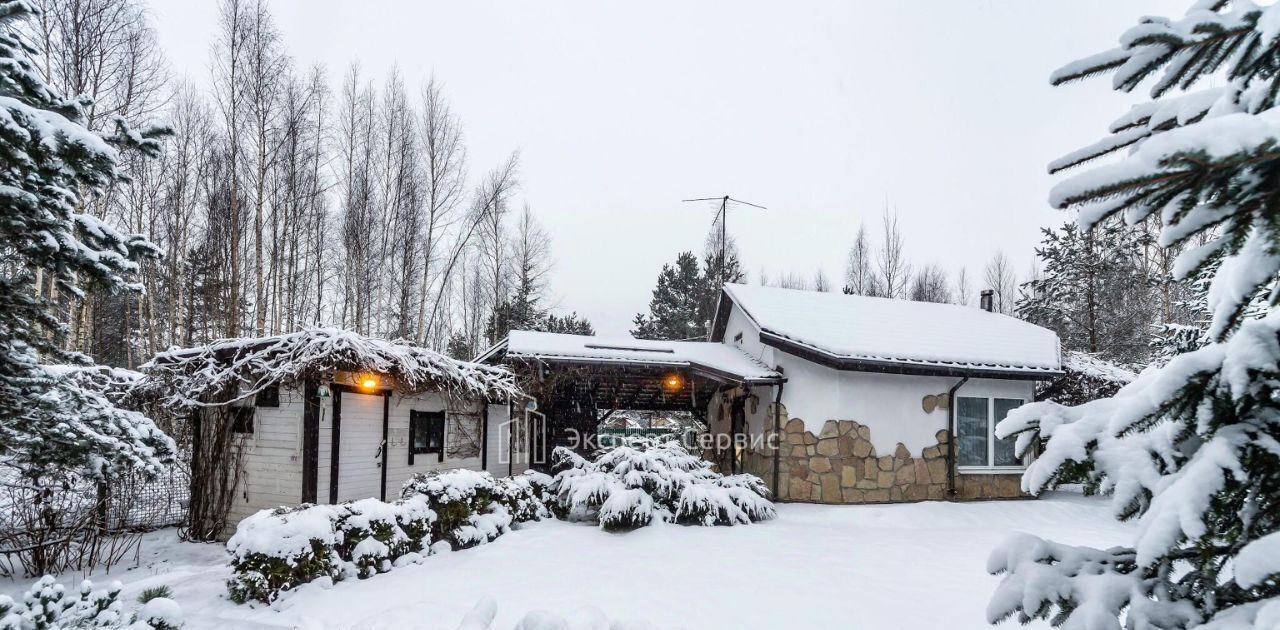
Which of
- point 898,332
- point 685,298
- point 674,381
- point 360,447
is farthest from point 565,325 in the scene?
point 360,447

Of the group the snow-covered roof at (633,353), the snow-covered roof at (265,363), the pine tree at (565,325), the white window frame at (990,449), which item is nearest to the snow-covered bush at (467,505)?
the snow-covered roof at (265,363)

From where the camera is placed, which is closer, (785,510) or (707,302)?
(785,510)

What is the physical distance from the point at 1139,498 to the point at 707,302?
25997mm

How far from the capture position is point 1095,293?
17.5m

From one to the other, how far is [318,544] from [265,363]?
11.0 ft

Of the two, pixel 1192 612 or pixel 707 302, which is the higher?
pixel 707 302

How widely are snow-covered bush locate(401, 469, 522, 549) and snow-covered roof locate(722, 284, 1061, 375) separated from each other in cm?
525

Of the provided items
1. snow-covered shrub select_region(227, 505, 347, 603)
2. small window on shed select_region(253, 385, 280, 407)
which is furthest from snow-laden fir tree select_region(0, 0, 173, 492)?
small window on shed select_region(253, 385, 280, 407)

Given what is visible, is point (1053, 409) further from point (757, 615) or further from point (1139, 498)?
point (757, 615)

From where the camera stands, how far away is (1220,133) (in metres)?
1.11

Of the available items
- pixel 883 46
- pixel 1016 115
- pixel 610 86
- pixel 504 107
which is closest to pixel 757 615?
pixel 1016 115

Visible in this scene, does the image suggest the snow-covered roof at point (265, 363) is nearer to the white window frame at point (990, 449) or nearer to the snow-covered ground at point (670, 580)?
the snow-covered ground at point (670, 580)

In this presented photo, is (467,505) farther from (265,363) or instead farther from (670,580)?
(265,363)

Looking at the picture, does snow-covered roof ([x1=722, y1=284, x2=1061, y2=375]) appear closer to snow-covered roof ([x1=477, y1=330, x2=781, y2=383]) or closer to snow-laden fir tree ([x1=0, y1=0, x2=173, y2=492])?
snow-covered roof ([x1=477, y1=330, x2=781, y2=383])
